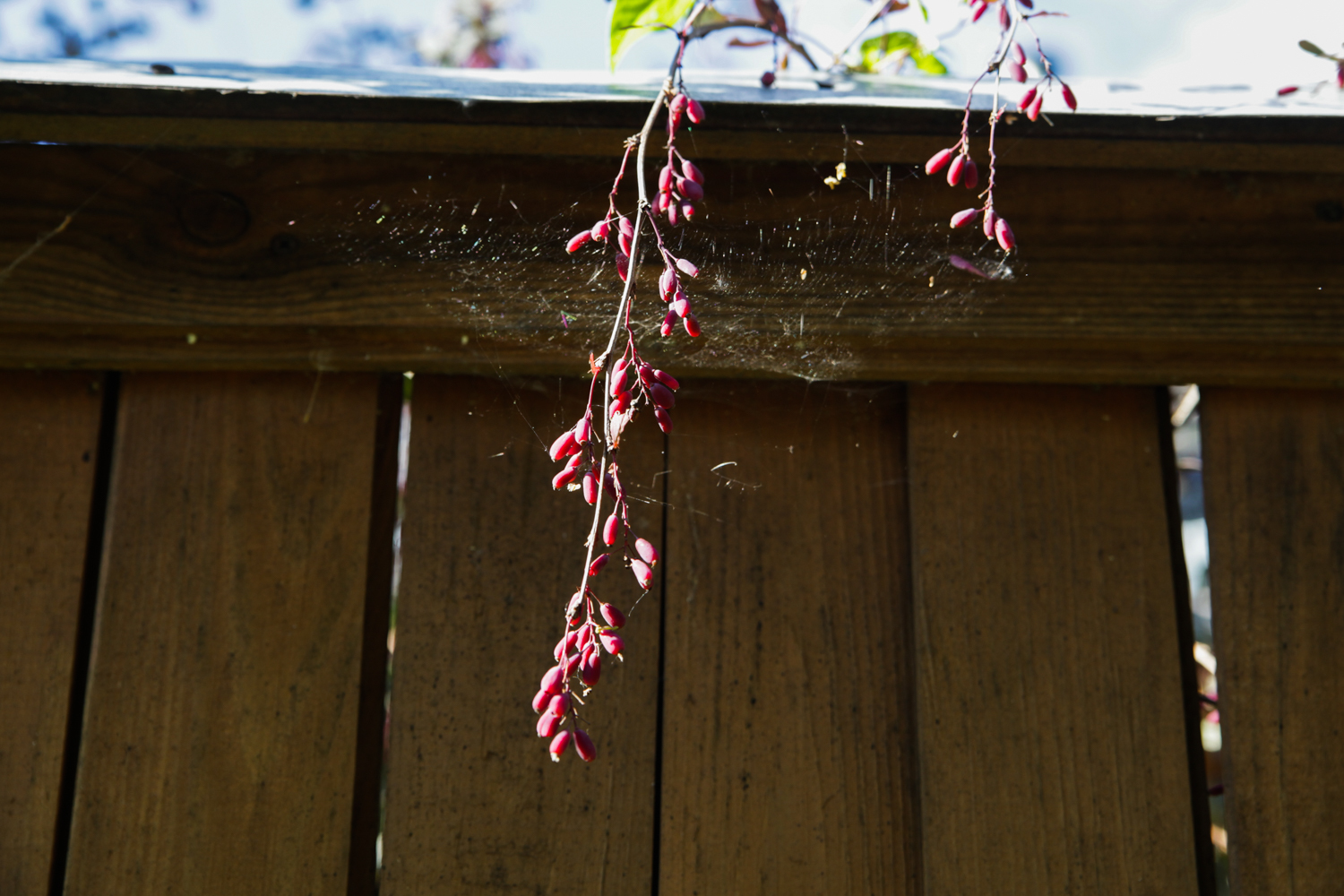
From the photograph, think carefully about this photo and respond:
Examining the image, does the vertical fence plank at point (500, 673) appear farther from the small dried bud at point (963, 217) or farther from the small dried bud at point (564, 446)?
the small dried bud at point (963, 217)

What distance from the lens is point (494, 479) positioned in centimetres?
102

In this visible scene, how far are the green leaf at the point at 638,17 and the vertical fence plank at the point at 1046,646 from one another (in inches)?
20.2

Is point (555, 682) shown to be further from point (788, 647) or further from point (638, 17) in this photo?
point (638, 17)

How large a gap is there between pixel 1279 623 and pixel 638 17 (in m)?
0.96

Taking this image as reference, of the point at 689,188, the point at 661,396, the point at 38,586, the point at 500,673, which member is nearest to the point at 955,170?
the point at 689,188

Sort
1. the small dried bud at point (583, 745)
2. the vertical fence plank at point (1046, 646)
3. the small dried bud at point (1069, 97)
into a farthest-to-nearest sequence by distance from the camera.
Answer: the vertical fence plank at point (1046, 646)
the small dried bud at point (1069, 97)
the small dried bud at point (583, 745)

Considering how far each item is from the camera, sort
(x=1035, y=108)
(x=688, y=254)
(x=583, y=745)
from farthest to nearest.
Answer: (x=688, y=254) < (x=1035, y=108) < (x=583, y=745)

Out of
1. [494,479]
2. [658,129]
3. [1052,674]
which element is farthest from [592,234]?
[1052,674]

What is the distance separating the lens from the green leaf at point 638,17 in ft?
3.34

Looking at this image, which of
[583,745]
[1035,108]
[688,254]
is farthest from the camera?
[688,254]

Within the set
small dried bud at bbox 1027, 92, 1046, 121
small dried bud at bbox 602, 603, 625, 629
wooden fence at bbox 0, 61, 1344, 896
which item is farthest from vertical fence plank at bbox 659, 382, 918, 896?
small dried bud at bbox 1027, 92, 1046, 121

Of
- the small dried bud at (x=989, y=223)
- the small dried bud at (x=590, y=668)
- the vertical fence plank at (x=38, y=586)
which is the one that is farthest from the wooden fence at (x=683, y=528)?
the small dried bud at (x=590, y=668)

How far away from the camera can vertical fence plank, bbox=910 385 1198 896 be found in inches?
36.9

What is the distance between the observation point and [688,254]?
3.14ft
